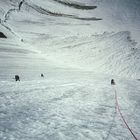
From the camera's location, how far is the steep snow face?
1586 cm

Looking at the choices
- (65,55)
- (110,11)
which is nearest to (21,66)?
(65,55)

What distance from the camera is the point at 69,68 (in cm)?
1341

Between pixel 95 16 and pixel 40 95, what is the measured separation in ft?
70.9

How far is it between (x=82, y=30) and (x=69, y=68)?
10.2 metres

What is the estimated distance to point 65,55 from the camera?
55.4ft

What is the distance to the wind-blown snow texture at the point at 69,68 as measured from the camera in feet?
18.0

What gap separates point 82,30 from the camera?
2294cm

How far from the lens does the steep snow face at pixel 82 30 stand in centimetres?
1586

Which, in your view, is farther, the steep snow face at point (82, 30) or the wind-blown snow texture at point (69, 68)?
the steep snow face at point (82, 30)

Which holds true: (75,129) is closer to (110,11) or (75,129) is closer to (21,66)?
(21,66)

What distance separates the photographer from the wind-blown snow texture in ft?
18.0

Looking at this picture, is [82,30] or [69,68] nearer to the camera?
[69,68]

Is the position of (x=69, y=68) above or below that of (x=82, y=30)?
below

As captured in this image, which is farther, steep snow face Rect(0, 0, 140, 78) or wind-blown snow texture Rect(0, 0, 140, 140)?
steep snow face Rect(0, 0, 140, 78)
